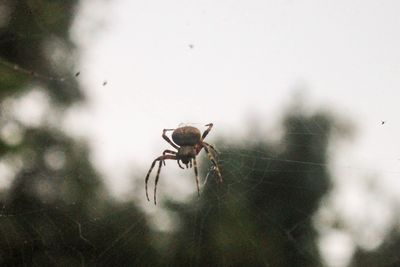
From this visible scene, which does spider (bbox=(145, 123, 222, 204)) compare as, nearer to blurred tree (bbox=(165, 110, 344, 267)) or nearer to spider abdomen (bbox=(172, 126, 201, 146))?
spider abdomen (bbox=(172, 126, 201, 146))

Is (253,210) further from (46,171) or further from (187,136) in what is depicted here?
(187,136)

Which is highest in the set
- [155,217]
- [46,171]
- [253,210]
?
[46,171]

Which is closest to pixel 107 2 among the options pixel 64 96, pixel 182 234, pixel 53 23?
pixel 53 23

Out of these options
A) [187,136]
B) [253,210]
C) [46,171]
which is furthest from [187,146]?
[253,210]

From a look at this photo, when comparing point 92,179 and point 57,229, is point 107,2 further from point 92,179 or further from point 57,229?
point 57,229

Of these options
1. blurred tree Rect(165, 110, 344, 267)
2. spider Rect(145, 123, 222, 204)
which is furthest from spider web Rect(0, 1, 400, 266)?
spider Rect(145, 123, 222, 204)

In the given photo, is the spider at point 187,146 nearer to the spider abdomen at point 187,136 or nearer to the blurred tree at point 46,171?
the spider abdomen at point 187,136
